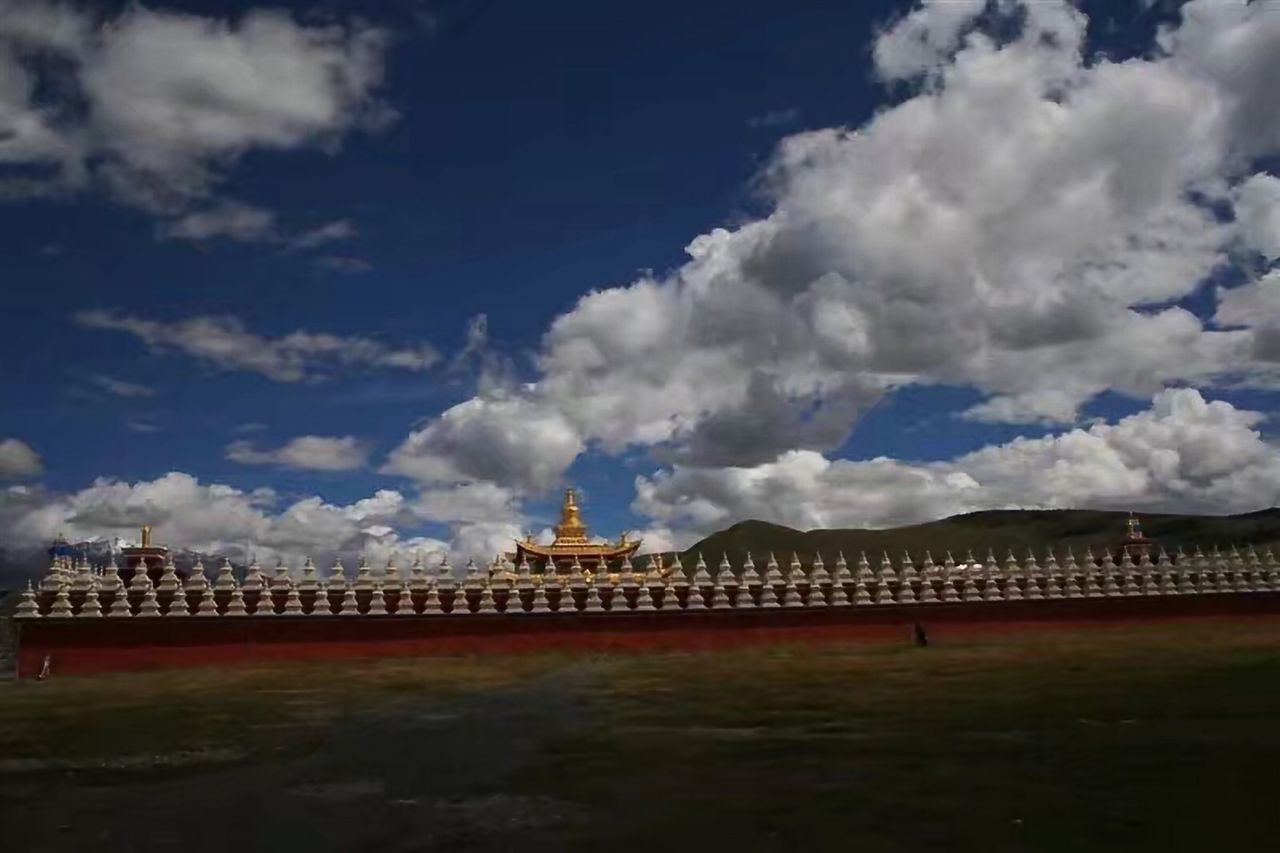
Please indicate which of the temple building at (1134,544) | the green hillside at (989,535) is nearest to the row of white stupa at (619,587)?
the temple building at (1134,544)

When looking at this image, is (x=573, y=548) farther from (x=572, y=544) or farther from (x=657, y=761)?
(x=657, y=761)

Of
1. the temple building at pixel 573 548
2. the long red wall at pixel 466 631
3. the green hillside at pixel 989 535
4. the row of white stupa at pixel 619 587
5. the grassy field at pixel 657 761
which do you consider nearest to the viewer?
the grassy field at pixel 657 761

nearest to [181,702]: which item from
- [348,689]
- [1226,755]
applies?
[348,689]

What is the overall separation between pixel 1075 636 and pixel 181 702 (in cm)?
2353

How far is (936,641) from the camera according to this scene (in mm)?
30906

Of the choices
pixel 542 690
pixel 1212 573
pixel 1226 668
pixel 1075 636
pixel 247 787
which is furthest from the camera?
pixel 1212 573

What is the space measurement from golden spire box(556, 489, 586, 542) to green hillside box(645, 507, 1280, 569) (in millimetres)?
84651

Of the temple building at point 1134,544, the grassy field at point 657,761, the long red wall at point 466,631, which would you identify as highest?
the temple building at point 1134,544

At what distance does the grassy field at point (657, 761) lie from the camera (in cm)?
908

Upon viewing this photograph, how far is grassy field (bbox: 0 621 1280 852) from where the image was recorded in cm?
908

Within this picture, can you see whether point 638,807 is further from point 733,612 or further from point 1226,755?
point 733,612

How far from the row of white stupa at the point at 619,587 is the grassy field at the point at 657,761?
3.58 meters

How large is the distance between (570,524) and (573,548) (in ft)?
4.13

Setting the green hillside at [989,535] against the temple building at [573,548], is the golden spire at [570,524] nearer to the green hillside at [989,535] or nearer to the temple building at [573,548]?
the temple building at [573,548]
